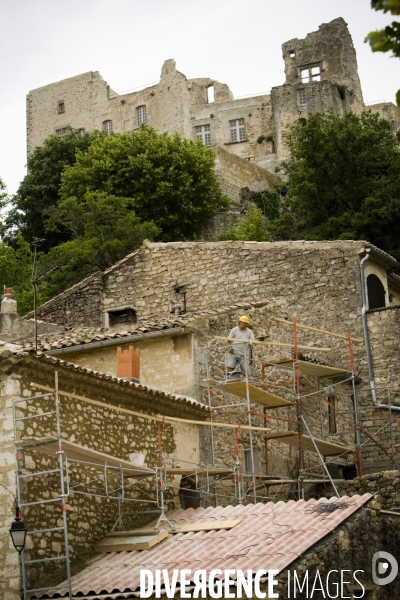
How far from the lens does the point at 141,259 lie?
2788 centimetres

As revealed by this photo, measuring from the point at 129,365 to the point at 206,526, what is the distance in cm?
451

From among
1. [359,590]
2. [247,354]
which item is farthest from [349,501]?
[247,354]

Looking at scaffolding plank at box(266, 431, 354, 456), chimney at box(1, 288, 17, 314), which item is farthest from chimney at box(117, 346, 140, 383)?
chimney at box(1, 288, 17, 314)

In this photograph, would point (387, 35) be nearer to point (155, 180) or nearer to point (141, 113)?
point (155, 180)

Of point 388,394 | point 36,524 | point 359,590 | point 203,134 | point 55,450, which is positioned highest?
point 203,134

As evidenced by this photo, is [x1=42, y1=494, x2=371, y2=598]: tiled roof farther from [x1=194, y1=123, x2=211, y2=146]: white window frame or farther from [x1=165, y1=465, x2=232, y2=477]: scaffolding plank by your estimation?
[x1=194, y1=123, x2=211, y2=146]: white window frame

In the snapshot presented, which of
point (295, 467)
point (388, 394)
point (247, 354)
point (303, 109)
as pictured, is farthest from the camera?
point (303, 109)

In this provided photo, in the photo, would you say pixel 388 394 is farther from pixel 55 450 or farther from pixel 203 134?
pixel 203 134

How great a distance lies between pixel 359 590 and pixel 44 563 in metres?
4.41

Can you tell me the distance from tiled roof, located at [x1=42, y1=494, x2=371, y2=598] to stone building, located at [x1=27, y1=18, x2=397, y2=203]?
42.6m

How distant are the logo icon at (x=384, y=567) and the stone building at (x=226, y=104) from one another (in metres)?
42.8

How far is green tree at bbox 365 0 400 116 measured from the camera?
23.2 ft

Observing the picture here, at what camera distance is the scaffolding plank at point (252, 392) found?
20055 mm

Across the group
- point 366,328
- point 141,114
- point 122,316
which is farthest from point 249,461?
point 141,114
